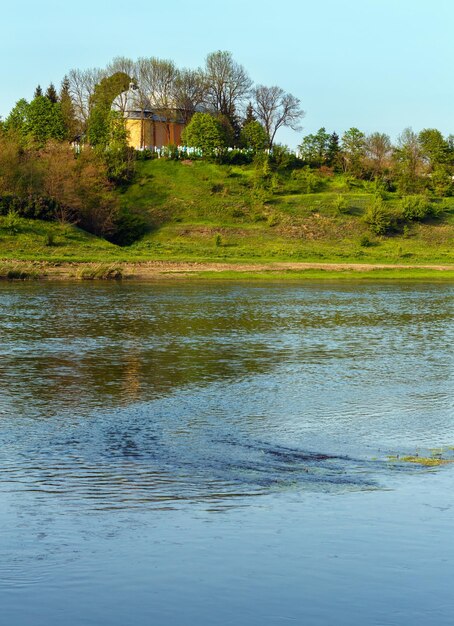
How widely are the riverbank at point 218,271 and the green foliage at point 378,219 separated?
11235 millimetres

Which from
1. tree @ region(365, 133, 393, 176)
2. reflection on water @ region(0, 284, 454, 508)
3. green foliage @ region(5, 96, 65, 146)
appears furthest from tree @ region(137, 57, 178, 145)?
reflection on water @ region(0, 284, 454, 508)

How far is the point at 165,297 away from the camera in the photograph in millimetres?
40719

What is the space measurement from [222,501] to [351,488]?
171cm

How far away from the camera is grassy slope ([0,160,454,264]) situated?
6034cm

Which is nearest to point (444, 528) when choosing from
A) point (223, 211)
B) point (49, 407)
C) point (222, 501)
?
point (222, 501)

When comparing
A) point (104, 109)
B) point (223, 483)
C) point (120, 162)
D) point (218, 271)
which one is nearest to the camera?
point (223, 483)

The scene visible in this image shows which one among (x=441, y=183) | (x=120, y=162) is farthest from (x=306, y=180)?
(x=120, y=162)

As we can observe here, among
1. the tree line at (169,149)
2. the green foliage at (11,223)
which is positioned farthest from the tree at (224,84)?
the green foliage at (11,223)

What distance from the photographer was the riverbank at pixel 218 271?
51594 millimetres

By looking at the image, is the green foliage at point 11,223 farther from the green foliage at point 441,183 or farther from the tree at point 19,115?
the green foliage at point 441,183

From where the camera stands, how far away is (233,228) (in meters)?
73.1

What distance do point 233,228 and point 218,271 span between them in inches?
688

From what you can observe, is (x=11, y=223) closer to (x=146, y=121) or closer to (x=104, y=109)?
(x=104, y=109)

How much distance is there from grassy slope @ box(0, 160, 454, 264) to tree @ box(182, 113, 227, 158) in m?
2.23
